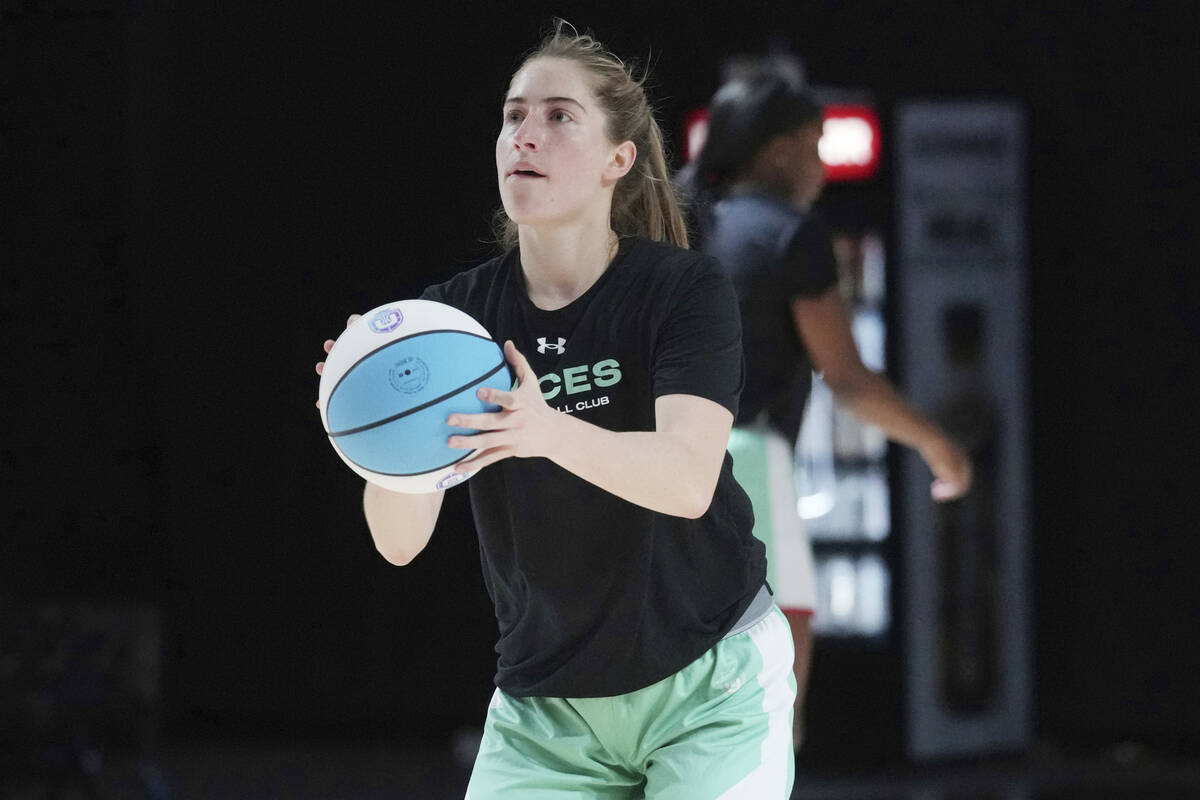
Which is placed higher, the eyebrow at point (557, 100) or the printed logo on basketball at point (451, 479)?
the eyebrow at point (557, 100)

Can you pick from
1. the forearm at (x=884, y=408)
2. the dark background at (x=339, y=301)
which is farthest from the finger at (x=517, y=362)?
the dark background at (x=339, y=301)

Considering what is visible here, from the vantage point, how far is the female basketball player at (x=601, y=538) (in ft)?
7.58

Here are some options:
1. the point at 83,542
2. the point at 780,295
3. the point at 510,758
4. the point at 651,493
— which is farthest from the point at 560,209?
the point at 83,542

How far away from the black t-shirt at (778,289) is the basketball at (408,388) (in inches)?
52.7

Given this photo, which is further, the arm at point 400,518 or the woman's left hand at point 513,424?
the arm at point 400,518

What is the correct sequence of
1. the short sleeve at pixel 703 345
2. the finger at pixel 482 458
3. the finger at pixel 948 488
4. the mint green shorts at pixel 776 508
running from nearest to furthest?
the finger at pixel 482 458 < the short sleeve at pixel 703 345 < the mint green shorts at pixel 776 508 < the finger at pixel 948 488

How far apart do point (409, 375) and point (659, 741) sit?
2.18 feet

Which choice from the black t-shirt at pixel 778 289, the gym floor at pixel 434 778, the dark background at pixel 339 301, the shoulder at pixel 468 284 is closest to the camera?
the shoulder at pixel 468 284

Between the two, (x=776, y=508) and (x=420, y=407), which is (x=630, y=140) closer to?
(x=420, y=407)

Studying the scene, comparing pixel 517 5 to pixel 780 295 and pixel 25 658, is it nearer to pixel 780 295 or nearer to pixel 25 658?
pixel 25 658

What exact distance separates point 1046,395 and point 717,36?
1913mm

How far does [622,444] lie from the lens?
2.05 metres

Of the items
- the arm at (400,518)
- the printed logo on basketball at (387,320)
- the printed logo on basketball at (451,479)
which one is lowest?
the arm at (400,518)

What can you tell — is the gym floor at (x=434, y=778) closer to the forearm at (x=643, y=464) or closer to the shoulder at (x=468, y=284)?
the shoulder at (x=468, y=284)
